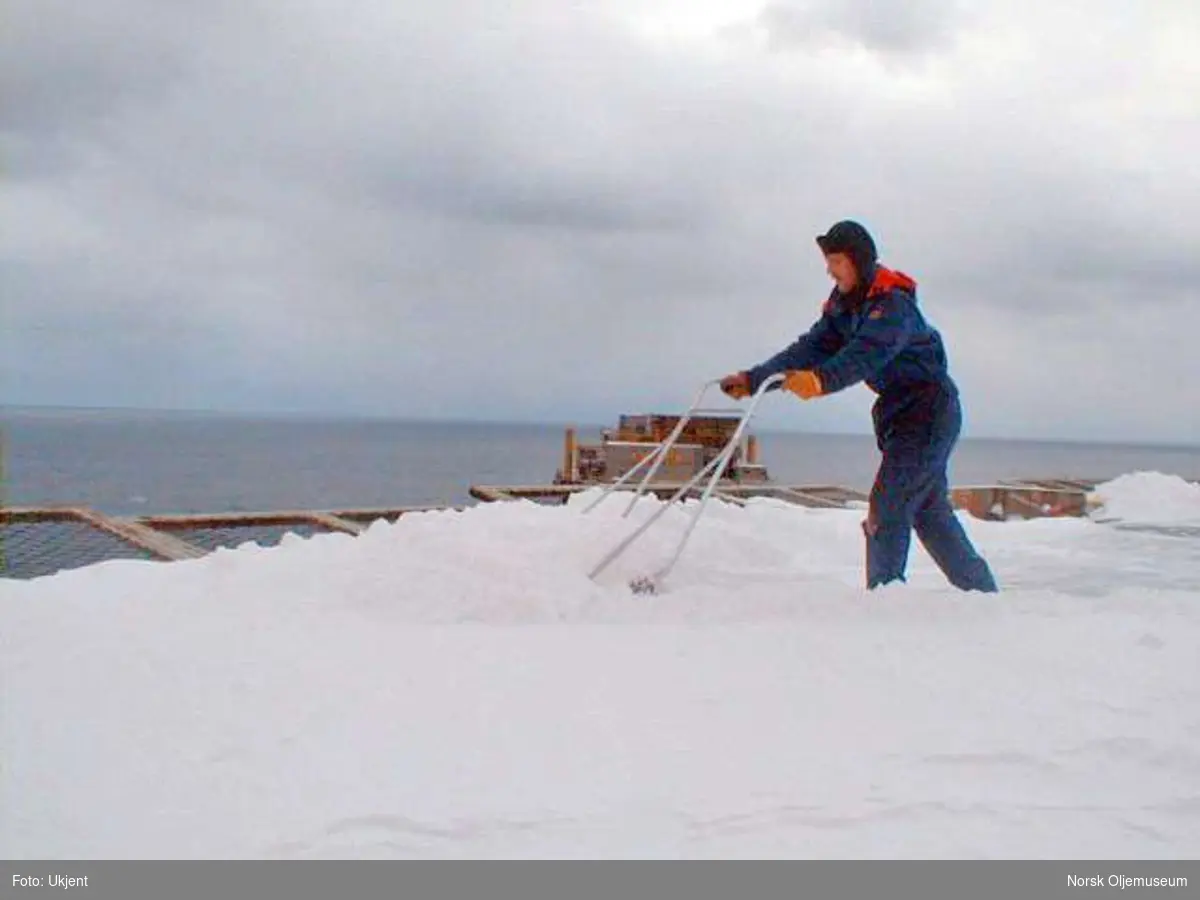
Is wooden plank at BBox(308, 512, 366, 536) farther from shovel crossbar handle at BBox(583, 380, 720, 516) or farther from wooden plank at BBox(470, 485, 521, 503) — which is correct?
shovel crossbar handle at BBox(583, 380, 720, 516)

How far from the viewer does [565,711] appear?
205cm

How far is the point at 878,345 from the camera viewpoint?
133 inches

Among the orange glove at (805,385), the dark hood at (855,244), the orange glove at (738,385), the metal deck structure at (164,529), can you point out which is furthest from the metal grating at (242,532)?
the dark hood at (855,244)

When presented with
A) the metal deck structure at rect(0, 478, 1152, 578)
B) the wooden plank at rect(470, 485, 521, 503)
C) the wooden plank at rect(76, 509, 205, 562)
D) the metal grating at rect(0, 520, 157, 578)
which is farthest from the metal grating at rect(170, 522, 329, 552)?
the wooden plank at rect(470, 485, 521, 503)

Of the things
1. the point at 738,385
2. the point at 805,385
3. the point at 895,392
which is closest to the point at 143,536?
the point at 738,385

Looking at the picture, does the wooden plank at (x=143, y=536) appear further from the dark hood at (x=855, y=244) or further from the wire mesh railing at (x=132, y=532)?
the dark hood at (x=855, y=244)

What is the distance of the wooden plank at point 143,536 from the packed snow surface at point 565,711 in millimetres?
1776

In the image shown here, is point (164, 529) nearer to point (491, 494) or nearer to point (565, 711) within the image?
point (491, 494)

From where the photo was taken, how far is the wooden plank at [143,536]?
16.6 feet

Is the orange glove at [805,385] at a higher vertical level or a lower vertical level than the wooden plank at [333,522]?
higher

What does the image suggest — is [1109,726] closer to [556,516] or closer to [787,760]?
[787,760]

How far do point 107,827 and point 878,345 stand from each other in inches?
109

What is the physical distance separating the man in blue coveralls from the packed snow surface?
1.54 ft

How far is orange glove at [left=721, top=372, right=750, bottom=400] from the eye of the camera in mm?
3908
